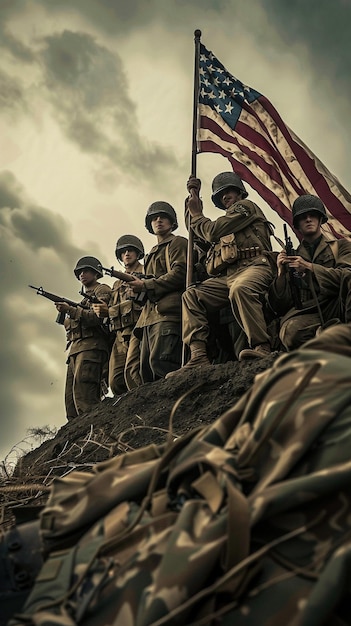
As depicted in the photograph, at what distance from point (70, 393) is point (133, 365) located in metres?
1.62

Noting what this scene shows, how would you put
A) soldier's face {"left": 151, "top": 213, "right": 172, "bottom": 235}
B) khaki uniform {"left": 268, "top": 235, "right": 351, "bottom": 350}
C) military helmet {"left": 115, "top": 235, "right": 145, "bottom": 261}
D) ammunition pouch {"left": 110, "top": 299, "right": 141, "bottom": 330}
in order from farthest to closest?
military helmet {"left": 115, "top": 235, "right": 145, "bottom": 261} < ammunition pouch {"left": 110, "top": 299, "right": 141, "bottom": 330} < soldier's face {"left": 151, "top": 213, "right": 172, "bottom": 235} < khaki uniform {"left": 268, "top": 235, "right": 351, "bottom": 350}

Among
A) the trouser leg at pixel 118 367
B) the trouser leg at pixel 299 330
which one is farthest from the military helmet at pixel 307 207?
the trouser leg at pixel 118 367

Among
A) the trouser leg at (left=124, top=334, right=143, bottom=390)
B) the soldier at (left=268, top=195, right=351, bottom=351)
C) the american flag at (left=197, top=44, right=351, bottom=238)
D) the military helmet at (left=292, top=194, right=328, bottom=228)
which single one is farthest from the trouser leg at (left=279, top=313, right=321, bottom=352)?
the trouser leg at (left=124, top=334, right=143, bottom=390)

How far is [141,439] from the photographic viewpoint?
6250 mm

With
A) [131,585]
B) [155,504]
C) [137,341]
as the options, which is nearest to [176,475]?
[155,504]

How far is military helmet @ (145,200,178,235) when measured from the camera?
856 cm

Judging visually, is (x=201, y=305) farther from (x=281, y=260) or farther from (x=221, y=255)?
(x=281, y=260)

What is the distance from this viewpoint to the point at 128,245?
924 centimetres

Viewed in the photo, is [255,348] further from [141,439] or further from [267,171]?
[267,171]

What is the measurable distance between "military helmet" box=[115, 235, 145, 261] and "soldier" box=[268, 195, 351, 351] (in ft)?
8.83

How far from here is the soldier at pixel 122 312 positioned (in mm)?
8633

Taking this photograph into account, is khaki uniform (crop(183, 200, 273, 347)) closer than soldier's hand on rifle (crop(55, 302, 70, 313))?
Yes

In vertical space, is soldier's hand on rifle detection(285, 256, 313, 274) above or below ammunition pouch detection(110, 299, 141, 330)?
below

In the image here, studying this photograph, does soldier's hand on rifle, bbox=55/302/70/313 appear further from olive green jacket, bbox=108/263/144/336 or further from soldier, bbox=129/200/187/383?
soldier, bbox=129/200/187/383
